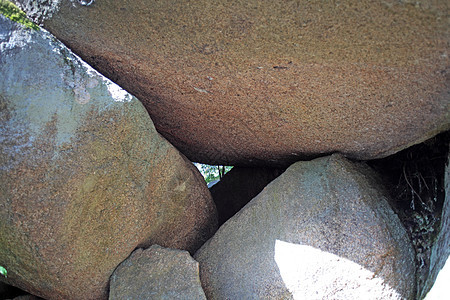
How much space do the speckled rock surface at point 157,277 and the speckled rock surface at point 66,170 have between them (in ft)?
0.23

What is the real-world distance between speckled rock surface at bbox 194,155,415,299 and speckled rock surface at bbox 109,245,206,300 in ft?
0.49

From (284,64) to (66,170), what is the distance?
115cm

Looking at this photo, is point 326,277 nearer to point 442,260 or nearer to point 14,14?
point 442,260

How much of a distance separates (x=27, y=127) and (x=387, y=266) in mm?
1815

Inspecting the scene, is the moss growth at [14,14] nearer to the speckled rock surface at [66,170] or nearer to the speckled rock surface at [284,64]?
the speckled rock surface at [66,170]

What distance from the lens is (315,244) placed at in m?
2.08

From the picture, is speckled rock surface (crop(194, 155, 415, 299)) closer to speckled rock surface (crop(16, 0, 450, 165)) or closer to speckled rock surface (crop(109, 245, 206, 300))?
speckled rock surface (crop(109, 245, 206, 300))

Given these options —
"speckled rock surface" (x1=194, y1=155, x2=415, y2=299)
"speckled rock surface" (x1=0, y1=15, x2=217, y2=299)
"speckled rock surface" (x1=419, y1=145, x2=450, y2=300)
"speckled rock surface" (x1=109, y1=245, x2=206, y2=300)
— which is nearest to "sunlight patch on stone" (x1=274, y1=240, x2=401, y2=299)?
"speckled rock surface" (x1=194, y1=155, x2=415, y2=299)

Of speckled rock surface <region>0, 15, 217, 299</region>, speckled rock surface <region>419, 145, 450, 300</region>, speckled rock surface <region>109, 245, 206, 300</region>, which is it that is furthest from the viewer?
speckled rock surface <region>109, 245, 206, 300</region>

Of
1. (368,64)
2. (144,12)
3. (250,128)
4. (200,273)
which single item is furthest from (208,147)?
(368,64)

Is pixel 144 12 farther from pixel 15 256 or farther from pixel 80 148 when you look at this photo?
pixel 15 256

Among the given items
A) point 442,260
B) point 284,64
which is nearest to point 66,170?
point 284,64

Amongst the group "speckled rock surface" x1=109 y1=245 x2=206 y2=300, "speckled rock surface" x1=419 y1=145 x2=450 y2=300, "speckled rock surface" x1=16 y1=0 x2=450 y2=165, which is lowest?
"speckled rock surface" x1=109 y1=245 x2=206 y2=300

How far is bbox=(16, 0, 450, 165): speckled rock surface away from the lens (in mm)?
1750
